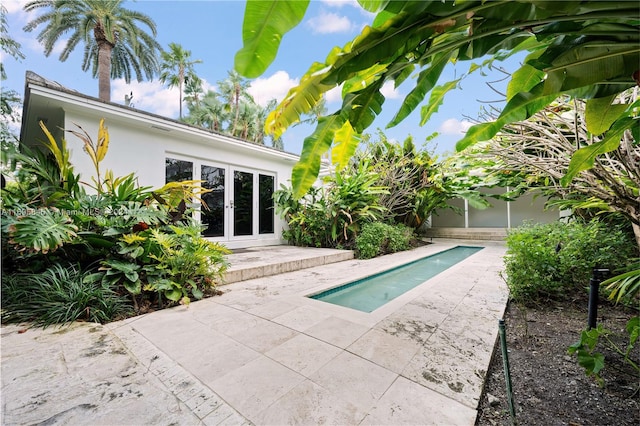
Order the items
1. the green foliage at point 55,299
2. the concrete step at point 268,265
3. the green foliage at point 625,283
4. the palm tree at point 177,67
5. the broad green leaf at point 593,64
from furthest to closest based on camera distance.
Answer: the palm tree at point 177,67
the concrete step at point 268,265
the green foliage at point 55,299
the green foliage at point 625,283
the broad green leaf at point 593,64

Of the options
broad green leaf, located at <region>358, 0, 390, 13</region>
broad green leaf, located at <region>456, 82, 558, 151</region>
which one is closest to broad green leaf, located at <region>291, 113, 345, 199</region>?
broad green leaf, located at <region>358, 0, 390, 13</region>

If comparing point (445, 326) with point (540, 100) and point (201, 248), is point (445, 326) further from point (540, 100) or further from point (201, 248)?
point (201, 248)

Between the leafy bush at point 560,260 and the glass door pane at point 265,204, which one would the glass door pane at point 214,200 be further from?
the leafy bush at point 560,260

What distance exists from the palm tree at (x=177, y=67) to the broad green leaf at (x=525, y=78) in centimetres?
2256

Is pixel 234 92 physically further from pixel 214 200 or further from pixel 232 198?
pixel 214 200

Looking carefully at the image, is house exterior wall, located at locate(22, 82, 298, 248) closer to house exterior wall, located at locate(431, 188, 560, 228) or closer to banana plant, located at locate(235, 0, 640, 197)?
banana plant, located at locate(235, 0, 640, 197)

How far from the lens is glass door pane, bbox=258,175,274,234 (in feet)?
26.5

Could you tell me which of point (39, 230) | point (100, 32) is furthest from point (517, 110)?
point (100, 32)

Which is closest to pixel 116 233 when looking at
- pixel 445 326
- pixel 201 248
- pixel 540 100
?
pixel 201 248

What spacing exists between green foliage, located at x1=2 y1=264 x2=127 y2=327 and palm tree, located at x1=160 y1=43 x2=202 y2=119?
20.5 metres

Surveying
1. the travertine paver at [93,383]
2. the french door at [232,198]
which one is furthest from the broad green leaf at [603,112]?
the french door at [232,198]

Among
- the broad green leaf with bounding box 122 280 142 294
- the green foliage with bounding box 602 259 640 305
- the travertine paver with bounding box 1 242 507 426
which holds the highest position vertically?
the green foliage with bounding box 602 259 640 305

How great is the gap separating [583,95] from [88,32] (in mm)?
19614

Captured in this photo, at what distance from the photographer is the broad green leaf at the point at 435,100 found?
1824 millimetres
